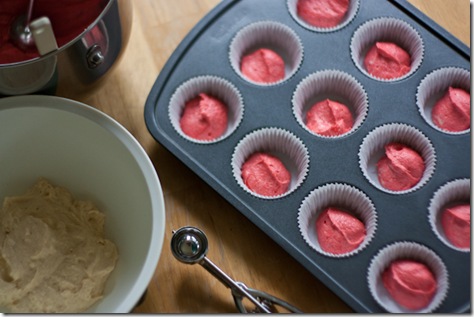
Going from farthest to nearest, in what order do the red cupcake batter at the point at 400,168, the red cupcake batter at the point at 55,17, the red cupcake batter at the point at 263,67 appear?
the red cupcake batter at the point at 263,67 → the red cupcake batter at the point at 400,168 → the red cupcake batter at the point at 55,17

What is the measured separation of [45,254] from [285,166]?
0.46 m

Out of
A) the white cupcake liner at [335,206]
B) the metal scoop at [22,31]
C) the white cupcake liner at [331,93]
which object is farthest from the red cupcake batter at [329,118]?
the metal scoop at [22,31]

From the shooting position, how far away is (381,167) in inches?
48.4

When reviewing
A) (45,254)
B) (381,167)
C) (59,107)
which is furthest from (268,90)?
(45,254)

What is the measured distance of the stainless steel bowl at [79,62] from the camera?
1.06m

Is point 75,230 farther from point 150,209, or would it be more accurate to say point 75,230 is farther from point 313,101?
point 313,101

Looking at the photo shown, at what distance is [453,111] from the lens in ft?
4.07

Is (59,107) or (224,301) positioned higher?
(59,107)

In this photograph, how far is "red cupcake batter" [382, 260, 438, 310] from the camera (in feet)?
3.67

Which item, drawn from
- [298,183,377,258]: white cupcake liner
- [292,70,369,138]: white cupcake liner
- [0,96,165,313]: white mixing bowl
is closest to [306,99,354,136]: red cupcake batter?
[292,70,369,138]: white cupcake liner

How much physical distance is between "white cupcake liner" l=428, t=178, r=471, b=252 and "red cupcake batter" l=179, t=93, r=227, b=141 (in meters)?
0.41

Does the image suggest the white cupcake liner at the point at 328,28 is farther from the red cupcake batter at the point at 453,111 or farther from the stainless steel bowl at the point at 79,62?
the stainless steel bowl at the point at 79,62

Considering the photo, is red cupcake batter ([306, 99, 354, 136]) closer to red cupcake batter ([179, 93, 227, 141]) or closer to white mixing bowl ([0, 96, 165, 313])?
red cupcake batter ([179, 93, 227, 141])

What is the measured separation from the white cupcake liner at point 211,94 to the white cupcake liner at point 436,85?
0.33 meters
